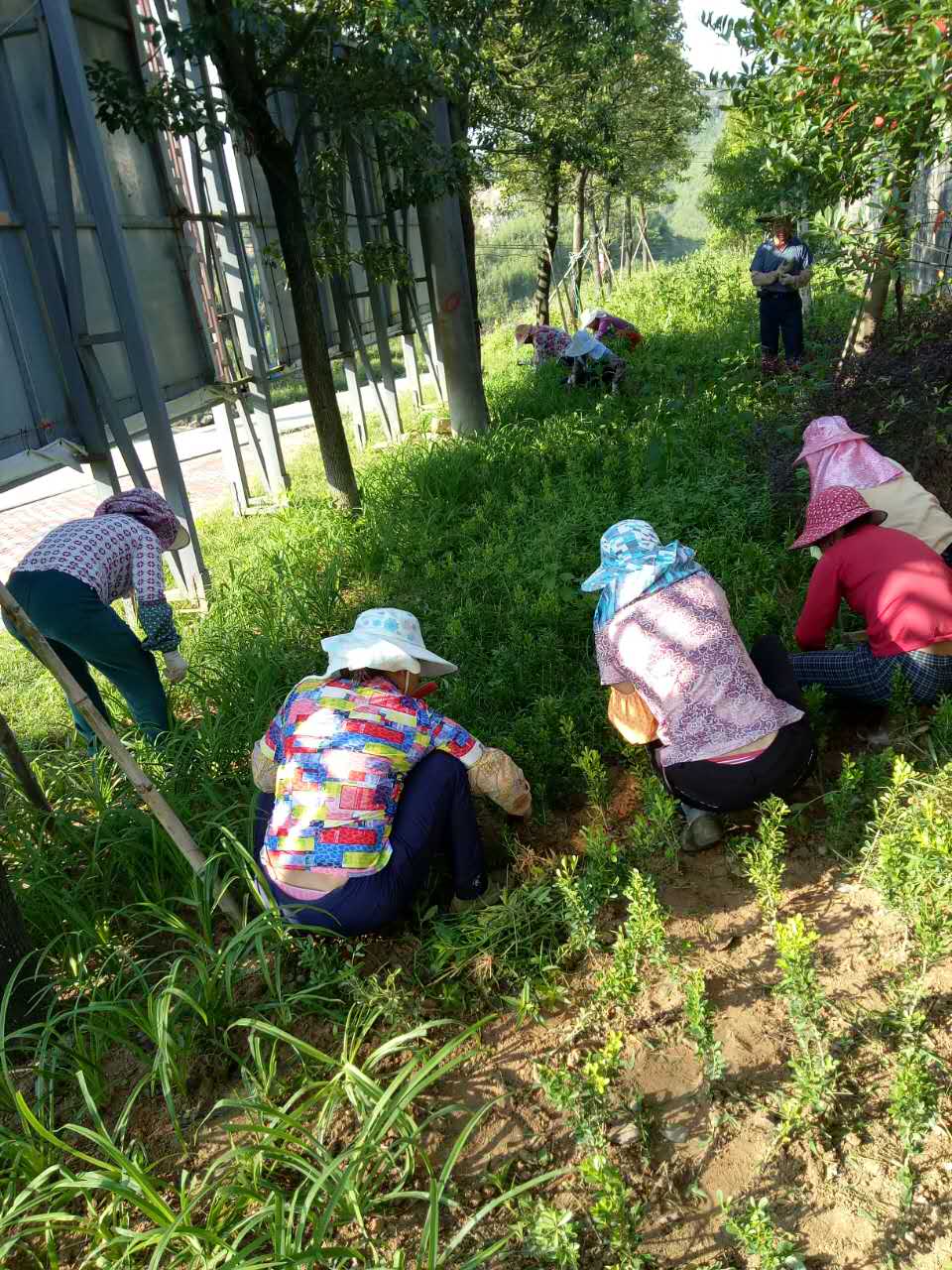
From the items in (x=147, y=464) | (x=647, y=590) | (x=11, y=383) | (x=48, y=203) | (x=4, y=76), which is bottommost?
(x=147, y=464)

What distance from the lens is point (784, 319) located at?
8.43 m

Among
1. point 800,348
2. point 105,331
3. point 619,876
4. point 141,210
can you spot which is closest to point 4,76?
point 105,331

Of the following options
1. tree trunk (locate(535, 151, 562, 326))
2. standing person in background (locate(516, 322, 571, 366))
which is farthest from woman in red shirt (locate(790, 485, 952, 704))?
tree trunk (locate(535, 151, 562, 326))

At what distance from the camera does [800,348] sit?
A: 27.8 feet

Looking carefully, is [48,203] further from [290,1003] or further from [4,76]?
[290,1003]

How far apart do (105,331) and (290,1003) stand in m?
5.08

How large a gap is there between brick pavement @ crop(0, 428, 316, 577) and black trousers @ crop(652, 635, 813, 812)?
25.6 feet

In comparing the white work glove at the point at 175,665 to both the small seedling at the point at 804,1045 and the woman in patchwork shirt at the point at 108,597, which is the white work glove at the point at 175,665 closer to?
the woman in patchwork shirt at the point at 108,597

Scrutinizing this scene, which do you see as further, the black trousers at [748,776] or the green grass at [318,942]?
the black trousers at [748,776]

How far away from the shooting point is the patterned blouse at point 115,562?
12.5ft

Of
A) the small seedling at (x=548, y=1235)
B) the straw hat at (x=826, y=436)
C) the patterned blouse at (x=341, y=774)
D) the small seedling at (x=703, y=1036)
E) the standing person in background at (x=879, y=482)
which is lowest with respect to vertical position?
the small seedling at (x=548, y=1235)

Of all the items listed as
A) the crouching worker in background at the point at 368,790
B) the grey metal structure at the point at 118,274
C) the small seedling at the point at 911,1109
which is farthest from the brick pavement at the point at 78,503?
the small seedling at the point at 911,1109

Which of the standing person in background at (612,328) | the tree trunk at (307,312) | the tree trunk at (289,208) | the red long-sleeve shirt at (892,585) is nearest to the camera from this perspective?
the red long-sleeve shirt at (892,585)

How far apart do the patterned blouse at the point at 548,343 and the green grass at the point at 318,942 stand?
196 inches
